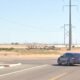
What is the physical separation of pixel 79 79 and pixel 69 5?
58927mm

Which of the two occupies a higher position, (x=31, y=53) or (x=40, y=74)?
(x=31, y=53)

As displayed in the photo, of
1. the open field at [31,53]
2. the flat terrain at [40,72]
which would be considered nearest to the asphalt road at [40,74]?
the flat terrain at [40,72]

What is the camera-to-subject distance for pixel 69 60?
137 ft

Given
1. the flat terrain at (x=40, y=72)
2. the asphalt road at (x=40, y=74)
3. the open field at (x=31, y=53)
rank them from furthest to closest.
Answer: the open field at (x=31, y=53) < the flat terrain at (x=40, y=72) < the asphalt road at (x=40, y=74)

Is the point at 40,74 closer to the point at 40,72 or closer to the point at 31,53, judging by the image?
the point at 40,72

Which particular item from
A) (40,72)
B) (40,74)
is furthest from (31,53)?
(40,74)

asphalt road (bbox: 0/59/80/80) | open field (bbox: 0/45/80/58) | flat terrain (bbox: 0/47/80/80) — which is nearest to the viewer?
asphalt road (bbox: 0/59/80/80)

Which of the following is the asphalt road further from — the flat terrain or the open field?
the open field

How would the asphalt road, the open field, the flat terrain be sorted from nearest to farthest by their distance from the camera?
the asphalt road
the flat terrain
the open field

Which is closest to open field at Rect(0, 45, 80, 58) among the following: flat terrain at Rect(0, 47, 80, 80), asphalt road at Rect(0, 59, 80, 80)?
flat terrain at Rect(0, 47, 80, 80)

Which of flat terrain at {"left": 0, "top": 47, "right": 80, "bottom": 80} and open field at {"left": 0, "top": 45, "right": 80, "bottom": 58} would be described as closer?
flat terrain at {"left": 0, "top": 47, "right": 80, "bottom": 80}

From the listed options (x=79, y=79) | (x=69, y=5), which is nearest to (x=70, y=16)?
(x=69, y=5)

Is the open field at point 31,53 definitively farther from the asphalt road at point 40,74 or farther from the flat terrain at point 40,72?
the asphalt road at point 40,74

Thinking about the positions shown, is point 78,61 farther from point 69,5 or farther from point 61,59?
point 69,5
